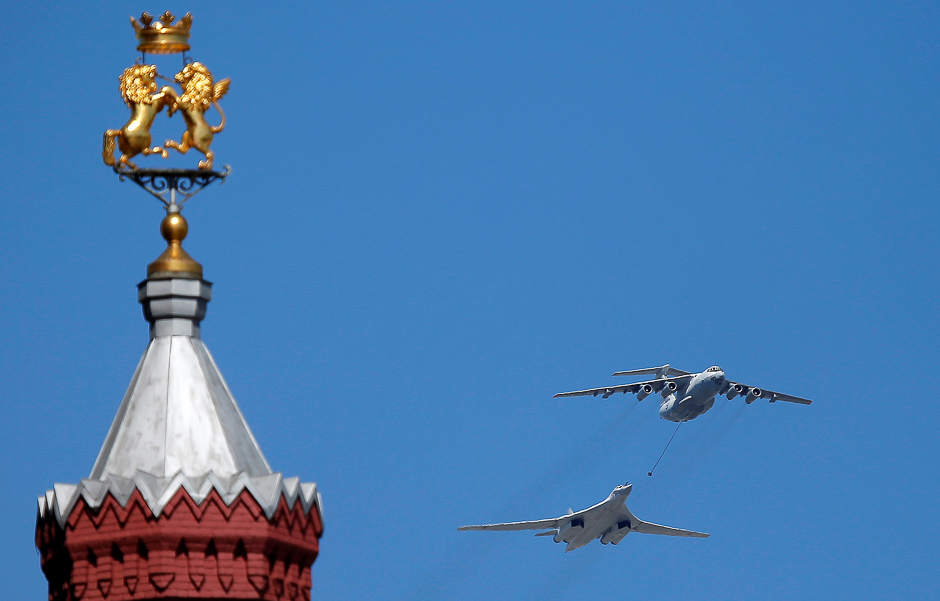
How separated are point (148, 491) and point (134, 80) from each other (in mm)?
5263

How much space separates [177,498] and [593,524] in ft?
256

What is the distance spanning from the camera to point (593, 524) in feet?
305

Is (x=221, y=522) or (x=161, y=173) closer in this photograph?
(x=221, y=522)

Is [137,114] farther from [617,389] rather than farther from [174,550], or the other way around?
[617,389]

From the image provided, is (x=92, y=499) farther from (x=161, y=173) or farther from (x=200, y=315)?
(x=161, y=173)

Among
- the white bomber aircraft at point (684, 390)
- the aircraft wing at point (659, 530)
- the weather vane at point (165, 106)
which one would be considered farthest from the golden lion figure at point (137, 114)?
the aircraft wing at point (659, 530)

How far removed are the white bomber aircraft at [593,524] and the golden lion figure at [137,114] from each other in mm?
74316

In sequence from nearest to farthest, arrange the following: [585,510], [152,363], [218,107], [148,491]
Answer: [148,491], [152,363], [218,107], [585,510]

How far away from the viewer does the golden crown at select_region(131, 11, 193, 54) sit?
62.4 ft

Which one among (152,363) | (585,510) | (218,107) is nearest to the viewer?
(152,363)

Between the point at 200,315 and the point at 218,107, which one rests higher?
the point at 218,107

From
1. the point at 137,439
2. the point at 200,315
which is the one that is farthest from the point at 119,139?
the point at 137,439

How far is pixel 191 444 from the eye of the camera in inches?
682

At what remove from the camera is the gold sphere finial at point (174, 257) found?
1814 cm
